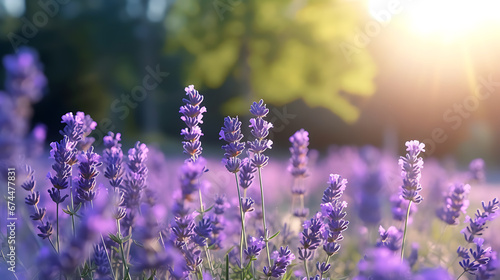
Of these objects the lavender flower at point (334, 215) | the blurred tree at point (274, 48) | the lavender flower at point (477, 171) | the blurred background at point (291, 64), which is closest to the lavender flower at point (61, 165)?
the lavender flower at point (334, 215)

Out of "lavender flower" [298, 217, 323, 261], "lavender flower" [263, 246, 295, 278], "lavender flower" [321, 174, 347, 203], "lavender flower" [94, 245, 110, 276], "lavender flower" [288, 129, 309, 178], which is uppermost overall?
"lavender flower" [288, 129, 309, 178]

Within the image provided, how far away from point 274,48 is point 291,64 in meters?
0.84

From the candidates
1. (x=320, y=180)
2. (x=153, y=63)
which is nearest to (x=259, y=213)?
(x=320, y=180)

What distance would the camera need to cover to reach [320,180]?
8211 millimetres

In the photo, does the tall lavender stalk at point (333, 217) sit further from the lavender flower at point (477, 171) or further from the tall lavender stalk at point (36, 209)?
the lavender flower at point (477, 171)

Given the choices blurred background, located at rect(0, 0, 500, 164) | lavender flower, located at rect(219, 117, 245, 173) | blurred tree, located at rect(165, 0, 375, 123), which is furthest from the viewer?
blurred tree, located at rect(165, 0, 375, 123)

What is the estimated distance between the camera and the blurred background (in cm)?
1650

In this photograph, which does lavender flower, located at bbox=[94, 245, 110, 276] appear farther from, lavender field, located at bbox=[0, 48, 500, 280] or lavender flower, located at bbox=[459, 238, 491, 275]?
lavender flower, located at bbox=[459, 238, 491, 275]

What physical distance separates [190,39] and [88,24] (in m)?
8.78

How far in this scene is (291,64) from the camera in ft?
62.0

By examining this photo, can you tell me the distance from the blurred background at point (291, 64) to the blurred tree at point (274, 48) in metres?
0.04

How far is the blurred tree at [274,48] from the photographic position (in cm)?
1873

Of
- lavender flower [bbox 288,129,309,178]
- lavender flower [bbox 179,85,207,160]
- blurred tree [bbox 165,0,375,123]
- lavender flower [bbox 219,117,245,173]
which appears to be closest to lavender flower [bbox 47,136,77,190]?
lavender flower [bbox 179,85,207,160]

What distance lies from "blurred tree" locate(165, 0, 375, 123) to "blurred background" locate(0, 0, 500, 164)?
0.13 ft
